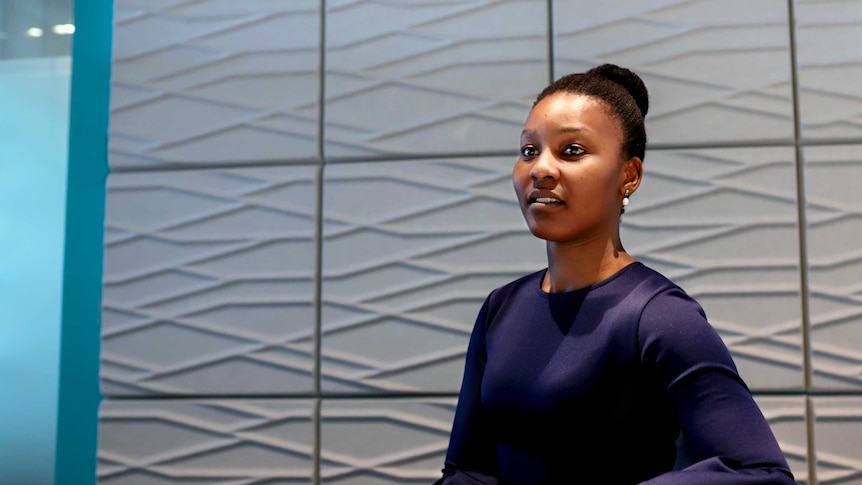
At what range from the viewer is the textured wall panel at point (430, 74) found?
7.74 ft

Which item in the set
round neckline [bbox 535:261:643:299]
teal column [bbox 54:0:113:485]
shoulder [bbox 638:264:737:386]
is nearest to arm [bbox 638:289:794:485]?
shoulder [bbox 638:264:737:386]

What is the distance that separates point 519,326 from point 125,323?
6.00 ft

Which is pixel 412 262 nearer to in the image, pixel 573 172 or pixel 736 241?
pixel 736 241

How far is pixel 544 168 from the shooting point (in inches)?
36.9

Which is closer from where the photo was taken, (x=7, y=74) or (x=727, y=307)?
(x=727, y=307)

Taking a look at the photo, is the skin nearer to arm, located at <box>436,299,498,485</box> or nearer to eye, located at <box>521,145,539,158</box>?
eye, located at <box>521,145,539,158</box>

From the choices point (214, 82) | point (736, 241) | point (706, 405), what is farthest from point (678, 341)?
point (214, 82)

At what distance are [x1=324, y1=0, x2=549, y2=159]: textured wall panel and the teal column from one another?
0.75 m

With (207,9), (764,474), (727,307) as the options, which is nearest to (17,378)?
(207,9)

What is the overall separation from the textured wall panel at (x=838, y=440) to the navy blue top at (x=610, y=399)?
4.93 ft

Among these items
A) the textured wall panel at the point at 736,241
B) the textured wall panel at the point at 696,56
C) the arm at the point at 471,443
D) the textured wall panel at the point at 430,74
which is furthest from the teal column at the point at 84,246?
the arm at the point at 471,443

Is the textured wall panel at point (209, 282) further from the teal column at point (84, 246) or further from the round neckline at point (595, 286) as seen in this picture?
the round neckline at point (595, 286)

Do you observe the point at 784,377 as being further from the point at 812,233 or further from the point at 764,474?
the point at 764,474

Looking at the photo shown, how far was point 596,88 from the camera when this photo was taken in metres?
0.99
